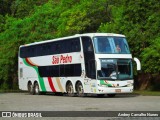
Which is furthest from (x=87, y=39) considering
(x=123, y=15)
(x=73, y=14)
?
(x=73, y=14)

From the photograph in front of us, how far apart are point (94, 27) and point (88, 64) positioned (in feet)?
47.4

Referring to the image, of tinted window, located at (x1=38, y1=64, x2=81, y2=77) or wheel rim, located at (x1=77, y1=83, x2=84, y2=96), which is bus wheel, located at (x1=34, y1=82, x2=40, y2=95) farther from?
wheel rim, located at (x1=77, y1=83, x2=84, y2=96)

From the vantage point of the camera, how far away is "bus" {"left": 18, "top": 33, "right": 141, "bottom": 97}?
28500 millimetres

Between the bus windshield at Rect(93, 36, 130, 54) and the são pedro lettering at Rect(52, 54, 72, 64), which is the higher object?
the bus windshield at Rect(93, 36, 130, 54)

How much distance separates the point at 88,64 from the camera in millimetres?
29141

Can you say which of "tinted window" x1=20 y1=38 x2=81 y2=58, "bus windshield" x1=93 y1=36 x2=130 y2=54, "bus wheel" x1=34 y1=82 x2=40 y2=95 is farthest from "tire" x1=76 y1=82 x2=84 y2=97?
"bus wheel" x1=34 y1=82 x2=40 y2=95

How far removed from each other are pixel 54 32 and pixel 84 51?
1678 cm

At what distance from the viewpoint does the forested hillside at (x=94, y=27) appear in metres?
36.4

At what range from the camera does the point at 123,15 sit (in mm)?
38156

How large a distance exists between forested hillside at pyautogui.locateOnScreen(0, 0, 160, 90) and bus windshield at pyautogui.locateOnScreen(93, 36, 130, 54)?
18.0 feet

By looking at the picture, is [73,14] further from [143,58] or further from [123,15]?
[143,58]

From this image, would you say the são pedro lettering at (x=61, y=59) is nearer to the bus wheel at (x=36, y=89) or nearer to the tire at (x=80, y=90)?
the tire at (x=80, y=90)

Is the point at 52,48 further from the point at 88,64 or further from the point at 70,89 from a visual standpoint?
the point at 88,64

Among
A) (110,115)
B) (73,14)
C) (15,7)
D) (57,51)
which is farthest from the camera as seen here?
(15,7)
